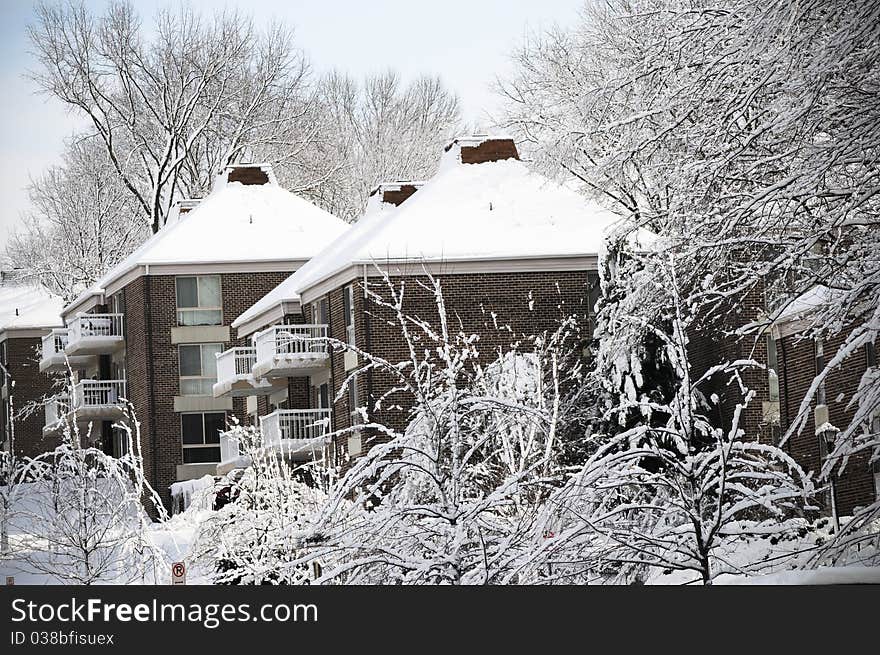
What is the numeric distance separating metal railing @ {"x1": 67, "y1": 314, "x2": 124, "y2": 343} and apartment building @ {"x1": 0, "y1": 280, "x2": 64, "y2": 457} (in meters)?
10.2

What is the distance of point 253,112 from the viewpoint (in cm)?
5406

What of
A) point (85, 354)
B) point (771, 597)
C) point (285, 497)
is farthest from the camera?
point (85, 354)

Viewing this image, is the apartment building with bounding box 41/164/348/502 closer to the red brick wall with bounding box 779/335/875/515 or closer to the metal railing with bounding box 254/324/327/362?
the metal railing with bounding box 254/324/327/362

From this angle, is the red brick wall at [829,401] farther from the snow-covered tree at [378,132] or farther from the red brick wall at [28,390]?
the red brick wall at [28,390]

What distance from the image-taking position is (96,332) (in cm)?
4831

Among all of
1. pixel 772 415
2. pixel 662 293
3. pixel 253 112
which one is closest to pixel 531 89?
pixel 772 415

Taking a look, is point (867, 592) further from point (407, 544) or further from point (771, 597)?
point (407, 544)

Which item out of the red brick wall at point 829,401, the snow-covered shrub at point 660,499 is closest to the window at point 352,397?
the red brick wall at point 829,401

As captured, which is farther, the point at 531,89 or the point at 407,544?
the point at 531,89

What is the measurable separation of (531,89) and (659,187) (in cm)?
2126

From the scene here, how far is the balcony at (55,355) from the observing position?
5181 cm

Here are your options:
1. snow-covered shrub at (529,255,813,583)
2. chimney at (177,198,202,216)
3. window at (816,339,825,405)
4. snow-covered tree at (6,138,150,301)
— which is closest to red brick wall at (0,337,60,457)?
snow-covered tree at (6,138,150,301)

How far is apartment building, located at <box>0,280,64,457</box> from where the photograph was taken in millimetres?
58656

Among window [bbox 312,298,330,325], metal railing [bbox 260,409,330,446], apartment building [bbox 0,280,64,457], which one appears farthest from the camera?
apartment building [bbox 0,280,64,457]
